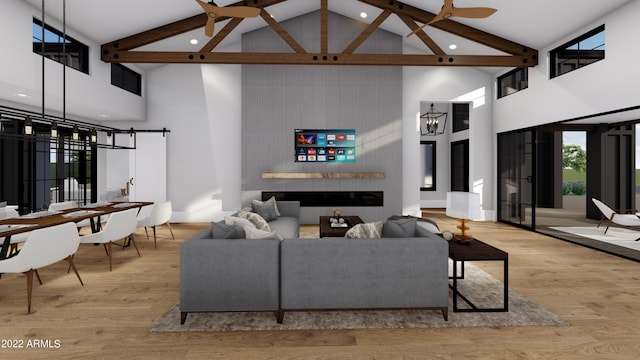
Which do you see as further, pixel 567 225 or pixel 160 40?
pixel 567 225

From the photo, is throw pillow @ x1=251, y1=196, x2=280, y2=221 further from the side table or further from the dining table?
the side table

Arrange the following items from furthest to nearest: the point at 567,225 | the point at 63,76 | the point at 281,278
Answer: the point at 567,225, the point at 63,76, the point at 281,278

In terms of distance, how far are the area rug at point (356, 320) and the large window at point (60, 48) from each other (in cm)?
411

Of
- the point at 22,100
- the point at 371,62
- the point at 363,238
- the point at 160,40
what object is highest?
the point at 160,40

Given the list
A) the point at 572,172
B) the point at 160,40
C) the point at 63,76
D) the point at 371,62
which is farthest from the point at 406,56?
the point at 572,172

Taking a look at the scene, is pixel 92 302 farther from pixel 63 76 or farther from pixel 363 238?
pixel 63 76

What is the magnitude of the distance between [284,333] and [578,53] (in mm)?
6208

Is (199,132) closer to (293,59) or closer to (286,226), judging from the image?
(293,59)

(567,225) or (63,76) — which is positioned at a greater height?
(63,76)

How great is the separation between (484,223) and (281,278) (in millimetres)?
6243

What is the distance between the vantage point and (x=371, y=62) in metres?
5.96

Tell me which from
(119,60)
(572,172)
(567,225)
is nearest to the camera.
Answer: (119,60)

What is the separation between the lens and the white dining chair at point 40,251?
9.00 ft

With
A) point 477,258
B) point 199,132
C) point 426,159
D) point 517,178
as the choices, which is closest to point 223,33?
point 199,132
